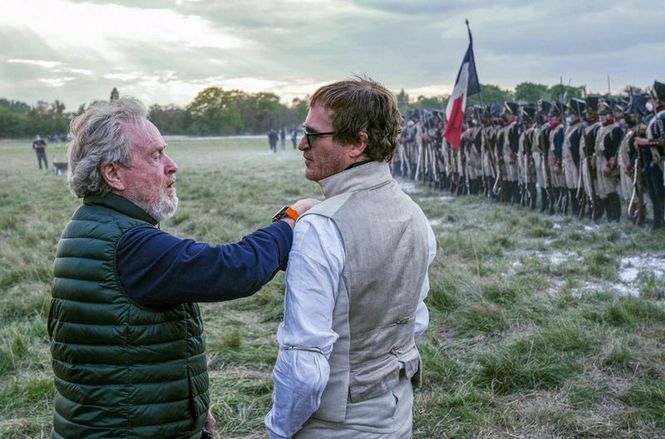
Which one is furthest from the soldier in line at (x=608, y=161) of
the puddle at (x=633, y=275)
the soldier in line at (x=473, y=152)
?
the soldier in line at (x=473, y=152)

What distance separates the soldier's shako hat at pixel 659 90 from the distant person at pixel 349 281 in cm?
917

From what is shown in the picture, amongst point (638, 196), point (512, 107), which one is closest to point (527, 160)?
point (512, 107)

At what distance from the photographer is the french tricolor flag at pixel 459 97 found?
37.7 ft

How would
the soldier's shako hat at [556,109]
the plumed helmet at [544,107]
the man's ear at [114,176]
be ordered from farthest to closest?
1. the plumed helmet at [544,107]
2. the soldier's shako hat at [556,109]
3. the man's ear at [114,176]

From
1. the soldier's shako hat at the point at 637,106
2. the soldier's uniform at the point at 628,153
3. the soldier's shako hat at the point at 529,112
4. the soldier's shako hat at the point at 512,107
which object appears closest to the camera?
the soldier's uniform at the point at 628,153

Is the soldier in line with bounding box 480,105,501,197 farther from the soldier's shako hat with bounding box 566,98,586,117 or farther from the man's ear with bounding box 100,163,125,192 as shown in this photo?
the man's ear with bounding box 100,163,125,192

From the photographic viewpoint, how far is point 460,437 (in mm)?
3775

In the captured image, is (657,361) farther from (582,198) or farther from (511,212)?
(511,212)

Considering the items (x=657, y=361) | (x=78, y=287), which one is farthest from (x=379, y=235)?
(x=657, y=361)

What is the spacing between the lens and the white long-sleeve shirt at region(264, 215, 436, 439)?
1772 millimetres

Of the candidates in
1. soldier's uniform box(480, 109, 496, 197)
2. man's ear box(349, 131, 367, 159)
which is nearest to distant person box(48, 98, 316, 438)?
man's ear box(349, 131, 367, 159)

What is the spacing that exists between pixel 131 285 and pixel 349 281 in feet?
1.82

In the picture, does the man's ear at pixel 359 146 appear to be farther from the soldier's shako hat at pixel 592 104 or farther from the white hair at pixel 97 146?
the soldier's shako hat at pixel 592 104

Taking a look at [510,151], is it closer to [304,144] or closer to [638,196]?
[638,196]
